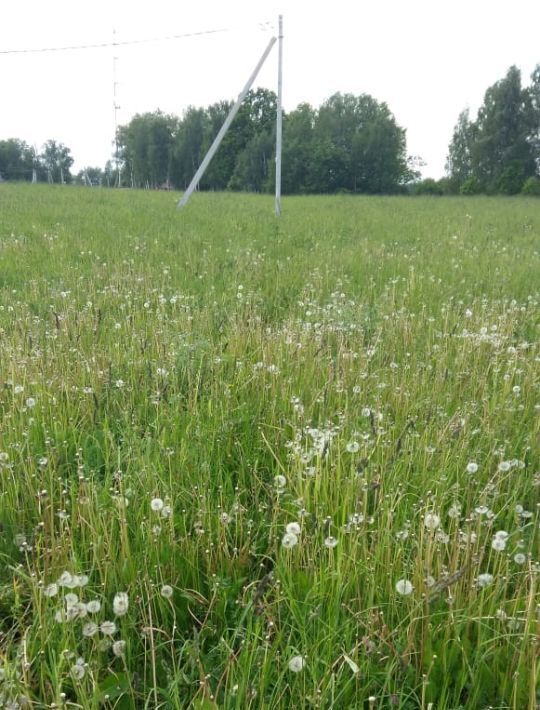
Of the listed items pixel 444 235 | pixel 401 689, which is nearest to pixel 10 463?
pixel 401 689

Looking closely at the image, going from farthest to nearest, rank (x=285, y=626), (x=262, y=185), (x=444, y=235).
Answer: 1. (x=262, y=185)
2. (x=444, y=235)
3. (x=285, y=626)

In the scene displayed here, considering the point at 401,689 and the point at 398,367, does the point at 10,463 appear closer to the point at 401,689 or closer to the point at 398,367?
the point at 401,689

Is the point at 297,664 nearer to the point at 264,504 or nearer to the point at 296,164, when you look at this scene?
the point at 264,504

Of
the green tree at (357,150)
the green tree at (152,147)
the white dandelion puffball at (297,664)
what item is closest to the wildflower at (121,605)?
the white dandelion puffball at (297,664)

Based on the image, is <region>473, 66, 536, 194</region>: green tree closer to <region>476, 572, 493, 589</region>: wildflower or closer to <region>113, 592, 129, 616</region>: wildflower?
<region>476, 572, 493, 589</region>: wildflower

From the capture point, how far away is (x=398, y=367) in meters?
3.79

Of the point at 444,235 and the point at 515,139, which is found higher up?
the point at 515,139

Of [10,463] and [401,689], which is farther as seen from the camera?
[10,463]

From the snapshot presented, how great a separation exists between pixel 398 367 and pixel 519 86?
78.0 meters

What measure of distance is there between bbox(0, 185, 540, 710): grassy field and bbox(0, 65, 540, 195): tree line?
2145 inches

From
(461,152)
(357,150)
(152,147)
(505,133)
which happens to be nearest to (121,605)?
(505,133)

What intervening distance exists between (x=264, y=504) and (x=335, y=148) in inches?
3233

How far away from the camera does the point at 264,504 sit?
2.34 meters

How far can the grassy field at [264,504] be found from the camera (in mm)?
1571
